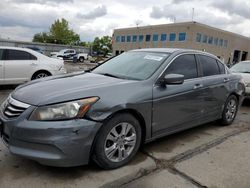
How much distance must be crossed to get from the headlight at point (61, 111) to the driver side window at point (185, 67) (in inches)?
58.8

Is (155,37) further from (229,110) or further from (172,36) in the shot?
(229,110)

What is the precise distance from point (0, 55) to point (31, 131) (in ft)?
19.6

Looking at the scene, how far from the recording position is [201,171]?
3150mm

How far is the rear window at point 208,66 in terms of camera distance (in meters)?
4.46

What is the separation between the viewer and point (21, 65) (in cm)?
790

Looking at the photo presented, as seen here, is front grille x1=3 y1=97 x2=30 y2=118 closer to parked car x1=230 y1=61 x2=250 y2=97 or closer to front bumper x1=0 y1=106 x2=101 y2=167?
front bumper x1=0 y1=106 x2=101 y2=167

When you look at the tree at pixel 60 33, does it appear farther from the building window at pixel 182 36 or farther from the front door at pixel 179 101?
the front door at pixel 179 101

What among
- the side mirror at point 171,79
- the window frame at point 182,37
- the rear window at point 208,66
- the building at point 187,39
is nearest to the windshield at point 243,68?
the rear window at point 208,66

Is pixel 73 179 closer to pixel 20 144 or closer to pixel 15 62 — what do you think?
pixel 20 144

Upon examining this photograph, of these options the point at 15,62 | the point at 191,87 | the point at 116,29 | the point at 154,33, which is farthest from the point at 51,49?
the point at 191,87

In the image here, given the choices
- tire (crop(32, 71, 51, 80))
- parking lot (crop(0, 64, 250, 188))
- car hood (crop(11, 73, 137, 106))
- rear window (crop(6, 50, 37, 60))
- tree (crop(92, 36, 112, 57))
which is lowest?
parking lot (crop(0, 64, 250, 188))

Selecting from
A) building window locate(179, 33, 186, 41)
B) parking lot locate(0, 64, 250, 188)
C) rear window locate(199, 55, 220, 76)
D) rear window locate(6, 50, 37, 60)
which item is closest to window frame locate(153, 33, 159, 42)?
building window locate(179, 33, 186, 41)

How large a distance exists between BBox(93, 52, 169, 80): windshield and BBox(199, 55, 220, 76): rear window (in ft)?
3.03

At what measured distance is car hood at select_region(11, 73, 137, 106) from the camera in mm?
2742
